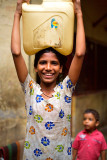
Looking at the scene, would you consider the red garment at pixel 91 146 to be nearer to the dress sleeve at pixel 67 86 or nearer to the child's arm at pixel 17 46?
the dress sleeve at pixel 67 86

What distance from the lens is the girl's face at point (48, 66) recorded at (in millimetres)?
1955

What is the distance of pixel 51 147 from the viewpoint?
189cm

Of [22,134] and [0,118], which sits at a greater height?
[0,118]

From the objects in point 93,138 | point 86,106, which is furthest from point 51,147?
point 86,106

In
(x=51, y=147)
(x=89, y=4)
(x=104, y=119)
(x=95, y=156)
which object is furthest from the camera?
(x=104, y=119)

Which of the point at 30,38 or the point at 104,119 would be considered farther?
the point at 104,119

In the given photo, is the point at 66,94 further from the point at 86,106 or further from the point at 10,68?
the point at 86,106

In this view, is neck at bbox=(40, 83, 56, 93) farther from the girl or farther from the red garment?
the red garment

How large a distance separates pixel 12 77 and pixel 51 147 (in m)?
1.68

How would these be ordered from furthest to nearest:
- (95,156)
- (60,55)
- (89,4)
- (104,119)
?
(104,119) < (89,4) < (95,156) < (60,55)

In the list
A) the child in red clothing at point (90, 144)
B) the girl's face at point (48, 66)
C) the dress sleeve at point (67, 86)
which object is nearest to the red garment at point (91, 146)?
the child in red clothing at point (90, 144)

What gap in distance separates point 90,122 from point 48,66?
60.7 inches

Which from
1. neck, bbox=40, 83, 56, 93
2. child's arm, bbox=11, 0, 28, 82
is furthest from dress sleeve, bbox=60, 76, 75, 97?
child's arm, bbox=11, 0, 28, 82

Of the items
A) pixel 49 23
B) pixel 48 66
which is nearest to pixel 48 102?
pixel 48 66
